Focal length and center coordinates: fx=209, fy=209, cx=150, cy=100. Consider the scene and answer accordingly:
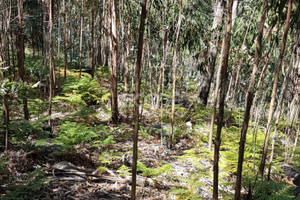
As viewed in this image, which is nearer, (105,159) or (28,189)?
(28,189)

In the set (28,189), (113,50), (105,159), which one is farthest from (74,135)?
(113,50)

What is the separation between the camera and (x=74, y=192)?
2.43 meters

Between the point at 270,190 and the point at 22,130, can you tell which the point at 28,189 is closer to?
the point at 22,130

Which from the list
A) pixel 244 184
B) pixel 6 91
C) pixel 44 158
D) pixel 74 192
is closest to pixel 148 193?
pixel 74 192

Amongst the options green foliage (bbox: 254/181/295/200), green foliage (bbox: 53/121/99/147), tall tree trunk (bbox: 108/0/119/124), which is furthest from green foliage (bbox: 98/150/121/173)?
tall tree trunk (bbox: 108/0/119/124)

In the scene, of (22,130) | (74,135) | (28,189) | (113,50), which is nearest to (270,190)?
(28,189)

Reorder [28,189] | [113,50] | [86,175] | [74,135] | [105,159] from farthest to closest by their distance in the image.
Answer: [113,50], [74,135], [105,159], [86,175], [28,189]

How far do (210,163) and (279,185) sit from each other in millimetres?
1821

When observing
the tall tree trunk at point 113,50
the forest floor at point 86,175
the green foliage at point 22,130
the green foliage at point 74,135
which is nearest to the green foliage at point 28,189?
the forest floor at point 86,175

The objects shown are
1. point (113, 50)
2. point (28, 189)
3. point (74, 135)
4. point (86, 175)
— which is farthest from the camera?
point (113, 50)

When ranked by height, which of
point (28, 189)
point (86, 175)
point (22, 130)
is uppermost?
point (22, 130)

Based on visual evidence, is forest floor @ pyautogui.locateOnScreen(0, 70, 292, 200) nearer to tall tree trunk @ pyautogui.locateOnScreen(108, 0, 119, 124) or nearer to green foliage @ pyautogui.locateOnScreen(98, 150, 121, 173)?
green foliage @ pyautogui.locateOnScreen(98, 150, 121, 173)

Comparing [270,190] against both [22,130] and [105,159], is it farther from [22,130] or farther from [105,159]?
[22,130]

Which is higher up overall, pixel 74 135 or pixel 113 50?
pixel 113 50
